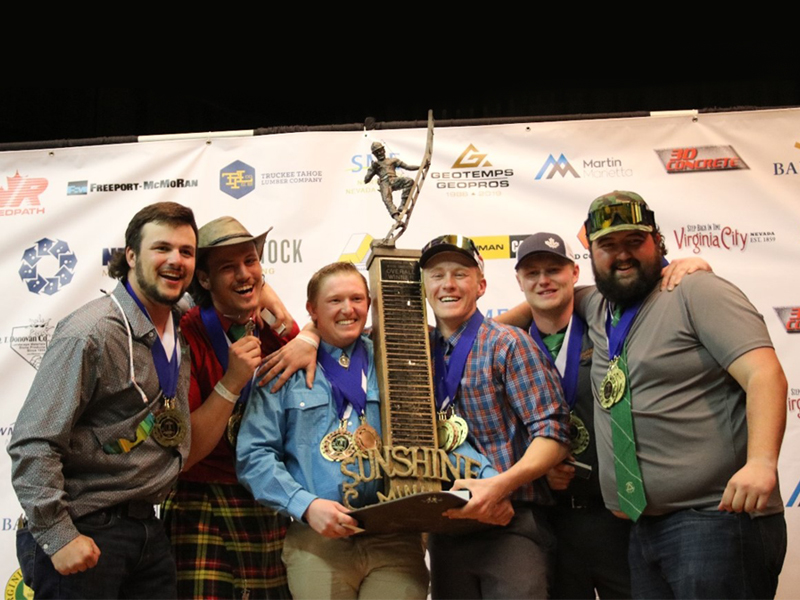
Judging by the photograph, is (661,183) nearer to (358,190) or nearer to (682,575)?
(358,190)

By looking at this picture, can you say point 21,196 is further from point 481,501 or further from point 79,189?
point 481,501

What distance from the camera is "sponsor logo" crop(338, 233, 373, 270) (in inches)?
152

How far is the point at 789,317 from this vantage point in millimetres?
3746

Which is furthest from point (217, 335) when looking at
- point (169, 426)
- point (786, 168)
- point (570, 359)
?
point (786, 168)

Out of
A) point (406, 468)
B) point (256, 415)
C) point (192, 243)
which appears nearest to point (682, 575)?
point (406, 468)

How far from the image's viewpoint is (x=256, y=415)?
2.69 m

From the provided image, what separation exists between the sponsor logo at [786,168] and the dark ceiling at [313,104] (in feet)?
3.20

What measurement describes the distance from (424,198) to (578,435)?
1.46 metres

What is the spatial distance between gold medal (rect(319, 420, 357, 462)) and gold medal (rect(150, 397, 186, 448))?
0.41 metres

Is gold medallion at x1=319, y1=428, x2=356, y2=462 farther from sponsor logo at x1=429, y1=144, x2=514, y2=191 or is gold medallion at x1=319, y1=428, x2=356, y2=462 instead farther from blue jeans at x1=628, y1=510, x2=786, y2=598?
sponsor logo at x1=429, y1=144, x2=514, y2=191

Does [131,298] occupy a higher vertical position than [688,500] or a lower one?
higher

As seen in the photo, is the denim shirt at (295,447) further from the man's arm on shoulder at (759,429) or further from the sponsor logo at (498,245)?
the sponsor logo at (498,245)

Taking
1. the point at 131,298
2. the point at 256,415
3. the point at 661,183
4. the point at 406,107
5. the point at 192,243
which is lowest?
the point at 256,415

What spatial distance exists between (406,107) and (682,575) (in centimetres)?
334
